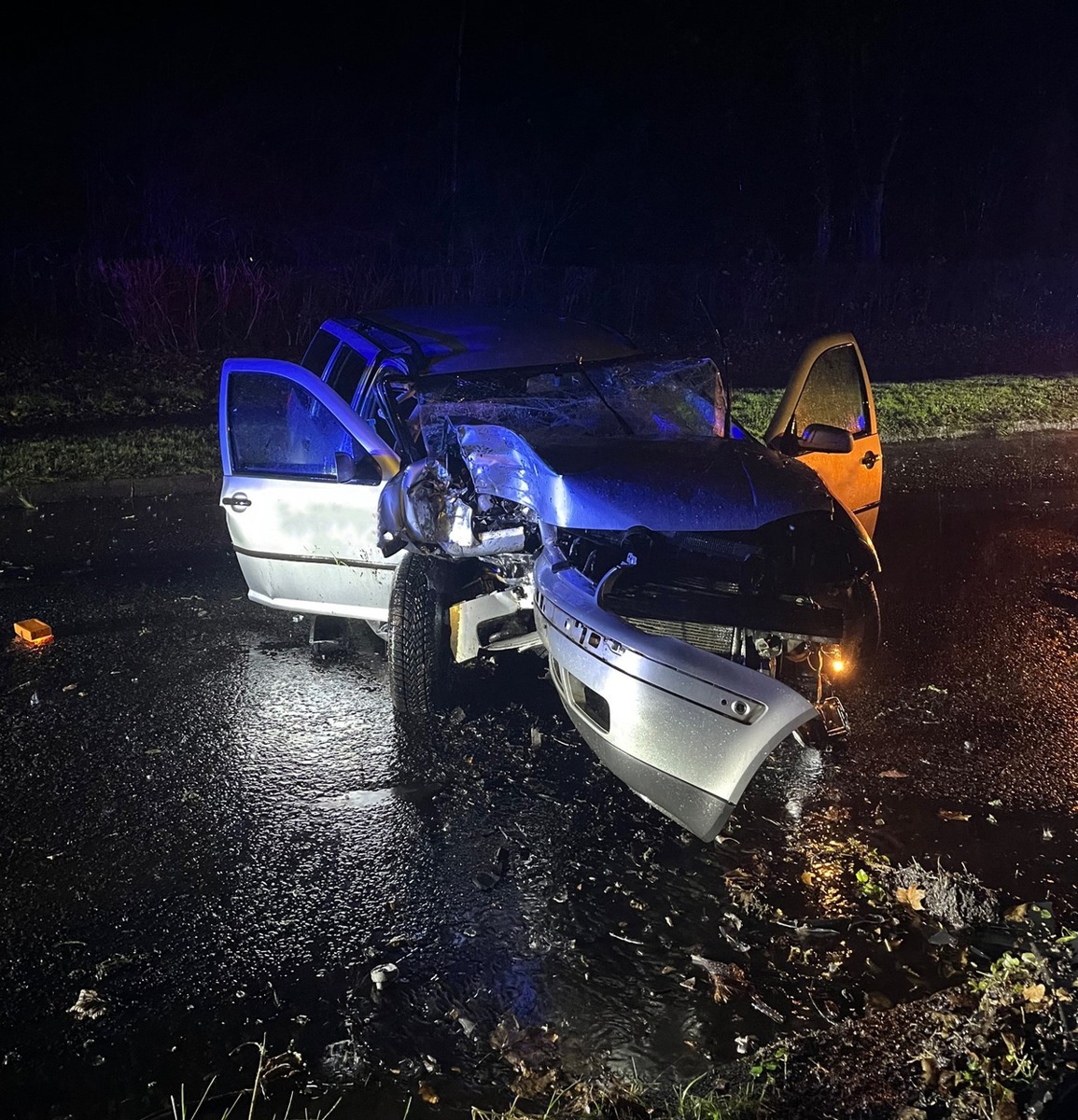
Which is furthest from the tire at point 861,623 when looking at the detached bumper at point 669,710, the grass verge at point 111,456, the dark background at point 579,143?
the dark background at point 579,143

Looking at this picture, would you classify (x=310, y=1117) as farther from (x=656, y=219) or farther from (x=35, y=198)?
(x=656, y=219)

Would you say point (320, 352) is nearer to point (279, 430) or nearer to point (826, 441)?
point (279, 430)

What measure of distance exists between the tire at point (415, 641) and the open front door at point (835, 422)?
6.48 feet

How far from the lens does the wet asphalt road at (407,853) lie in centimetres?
324

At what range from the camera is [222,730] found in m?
5.21

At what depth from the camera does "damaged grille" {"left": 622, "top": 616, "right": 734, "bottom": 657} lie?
13.3 feet

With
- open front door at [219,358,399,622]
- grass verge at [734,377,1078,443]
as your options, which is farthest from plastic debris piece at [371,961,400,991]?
grass verge at [734,377,1078,443]

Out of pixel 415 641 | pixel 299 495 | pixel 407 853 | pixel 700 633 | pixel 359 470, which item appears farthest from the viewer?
pixel 299 495

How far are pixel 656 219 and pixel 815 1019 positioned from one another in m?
26.0

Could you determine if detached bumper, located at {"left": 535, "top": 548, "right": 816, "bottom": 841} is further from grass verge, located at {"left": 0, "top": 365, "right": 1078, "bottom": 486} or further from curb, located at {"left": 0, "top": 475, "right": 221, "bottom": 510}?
grass verge, located at {"left": 0, "top": 365, "right": 1078, "bottom": 486}

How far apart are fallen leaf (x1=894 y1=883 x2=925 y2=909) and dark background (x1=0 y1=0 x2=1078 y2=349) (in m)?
14.2

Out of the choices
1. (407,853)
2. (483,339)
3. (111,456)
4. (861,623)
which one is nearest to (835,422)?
(483,339)

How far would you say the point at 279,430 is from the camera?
587 cm

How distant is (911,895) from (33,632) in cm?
493
